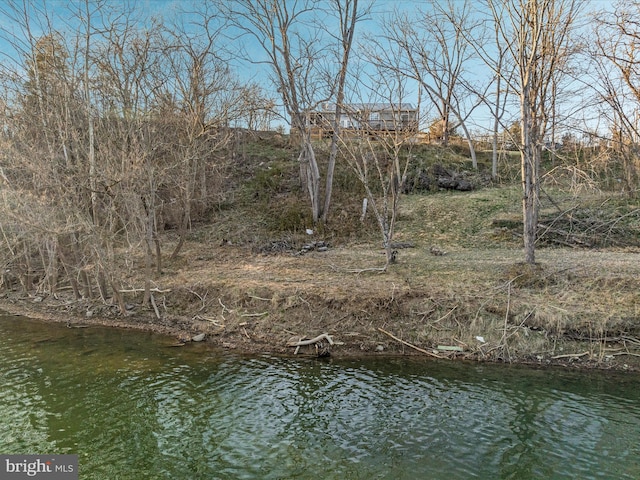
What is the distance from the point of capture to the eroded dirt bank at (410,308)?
9.52 metres

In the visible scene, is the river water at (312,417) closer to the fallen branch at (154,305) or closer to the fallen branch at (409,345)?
the fallen branch at (409,345)

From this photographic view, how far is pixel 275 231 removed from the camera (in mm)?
19625

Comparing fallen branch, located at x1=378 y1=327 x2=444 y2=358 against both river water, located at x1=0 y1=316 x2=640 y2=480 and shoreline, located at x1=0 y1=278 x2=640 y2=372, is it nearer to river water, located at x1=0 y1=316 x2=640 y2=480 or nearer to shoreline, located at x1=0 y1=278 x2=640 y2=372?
shoreline, located at x1=0 y1=278 x2=640 y2=372

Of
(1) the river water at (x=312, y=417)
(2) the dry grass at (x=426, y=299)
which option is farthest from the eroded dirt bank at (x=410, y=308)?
(1) the river water at (x=312, y=417)

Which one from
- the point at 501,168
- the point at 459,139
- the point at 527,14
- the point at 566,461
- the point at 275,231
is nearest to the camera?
the point at 566,461

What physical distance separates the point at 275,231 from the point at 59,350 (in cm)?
1072

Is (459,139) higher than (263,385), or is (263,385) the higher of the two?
(459,139)

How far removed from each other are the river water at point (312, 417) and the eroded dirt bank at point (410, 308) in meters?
0.66

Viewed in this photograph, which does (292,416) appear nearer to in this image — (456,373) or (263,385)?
(263,385)

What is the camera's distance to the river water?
578cm

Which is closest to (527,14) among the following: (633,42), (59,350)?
(633,42)

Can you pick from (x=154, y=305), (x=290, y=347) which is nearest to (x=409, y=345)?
(x=290, y=347)

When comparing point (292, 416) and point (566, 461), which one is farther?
point (292, 416)

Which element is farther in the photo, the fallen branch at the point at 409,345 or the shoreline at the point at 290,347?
the fallen branch at the point at 409,345
